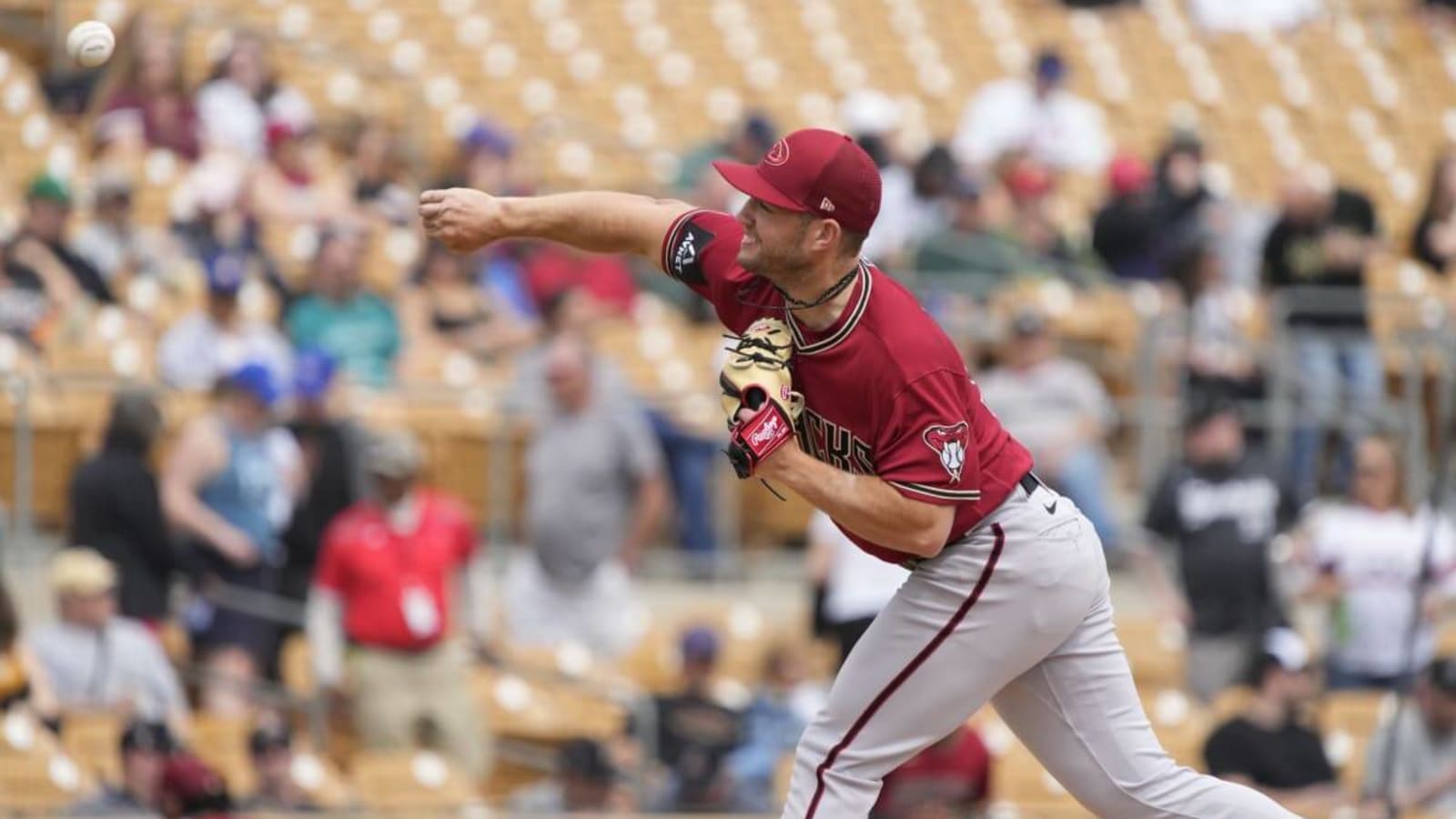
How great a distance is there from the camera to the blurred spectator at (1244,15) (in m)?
17.5

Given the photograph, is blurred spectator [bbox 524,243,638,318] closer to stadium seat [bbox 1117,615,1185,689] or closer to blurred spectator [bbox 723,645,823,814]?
blurred spectator [bbox 723,645,823,814]

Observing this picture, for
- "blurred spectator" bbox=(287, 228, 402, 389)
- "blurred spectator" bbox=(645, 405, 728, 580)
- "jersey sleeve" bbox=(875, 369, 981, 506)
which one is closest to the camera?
"jersey sleeve" bbox=(875, 369, 981, 506)

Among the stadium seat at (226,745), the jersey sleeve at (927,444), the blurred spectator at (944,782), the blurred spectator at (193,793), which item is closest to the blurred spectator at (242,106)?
the stadium seat at (226,745)

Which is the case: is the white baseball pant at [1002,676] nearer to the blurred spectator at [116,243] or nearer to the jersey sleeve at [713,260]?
the jersey sleeve at [713,260]

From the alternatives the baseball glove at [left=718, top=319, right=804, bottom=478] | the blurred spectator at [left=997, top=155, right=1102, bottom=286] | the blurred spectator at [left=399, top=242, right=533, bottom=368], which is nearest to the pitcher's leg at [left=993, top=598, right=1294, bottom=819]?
the baseball glove at [left=718, top=319, right=804, bottom=478]

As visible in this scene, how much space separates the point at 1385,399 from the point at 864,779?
7947 mm

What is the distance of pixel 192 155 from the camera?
12.7 metres

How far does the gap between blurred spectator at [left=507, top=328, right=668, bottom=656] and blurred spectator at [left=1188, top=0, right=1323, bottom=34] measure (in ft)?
27.4

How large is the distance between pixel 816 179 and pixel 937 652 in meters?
1.05

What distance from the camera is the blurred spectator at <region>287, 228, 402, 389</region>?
11234mm

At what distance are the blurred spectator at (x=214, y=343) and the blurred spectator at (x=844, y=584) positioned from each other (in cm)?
257

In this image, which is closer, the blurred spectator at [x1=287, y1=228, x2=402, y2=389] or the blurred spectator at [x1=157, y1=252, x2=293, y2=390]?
the blurred spectator at [x1=157, y1=252, x2=293, y2=390]

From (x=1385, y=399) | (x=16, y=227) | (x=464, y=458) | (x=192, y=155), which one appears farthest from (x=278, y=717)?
(x=1385, y=399)

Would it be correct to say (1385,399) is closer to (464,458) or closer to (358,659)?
(464,458)
